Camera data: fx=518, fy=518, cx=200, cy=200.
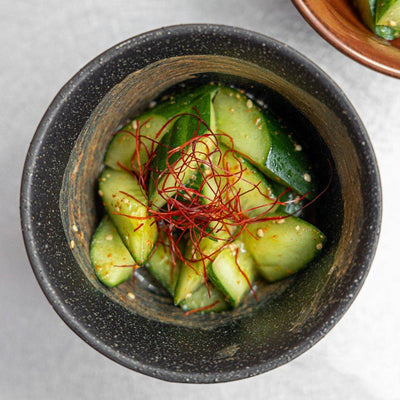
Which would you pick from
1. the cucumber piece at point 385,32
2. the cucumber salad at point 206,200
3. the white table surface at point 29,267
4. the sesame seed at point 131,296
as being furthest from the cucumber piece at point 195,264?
the cucumber piece at point 385,32

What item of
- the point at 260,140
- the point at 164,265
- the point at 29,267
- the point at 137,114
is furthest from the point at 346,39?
the point at 29,267

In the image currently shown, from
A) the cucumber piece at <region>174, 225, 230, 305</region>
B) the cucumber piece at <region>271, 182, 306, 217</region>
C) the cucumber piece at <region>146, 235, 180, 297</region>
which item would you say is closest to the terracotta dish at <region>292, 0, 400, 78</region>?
the cucumber piece at <region>271, 182, 306, 217</region>

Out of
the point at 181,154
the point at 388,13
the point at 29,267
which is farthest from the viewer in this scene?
the point at 29,267

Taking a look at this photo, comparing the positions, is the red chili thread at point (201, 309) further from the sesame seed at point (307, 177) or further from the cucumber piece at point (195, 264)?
the sesame seed at point (307, 177)

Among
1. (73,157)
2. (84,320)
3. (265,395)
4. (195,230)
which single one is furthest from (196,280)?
(265,395)

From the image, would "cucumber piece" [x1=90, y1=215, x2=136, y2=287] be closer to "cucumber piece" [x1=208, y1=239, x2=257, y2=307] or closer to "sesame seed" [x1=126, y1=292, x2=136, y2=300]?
"sesame seed" [x1=126, y1=292, x2=136, y2=300]

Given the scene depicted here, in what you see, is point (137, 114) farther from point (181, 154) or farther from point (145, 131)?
point (181, 154)

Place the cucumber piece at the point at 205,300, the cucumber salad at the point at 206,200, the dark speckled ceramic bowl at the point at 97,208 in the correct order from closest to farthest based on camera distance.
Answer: the dark speckled ceramic bowl at the point at 97,208
the cucumber salad at the point at 206,200
the cucumber piece at the point at 205,300
